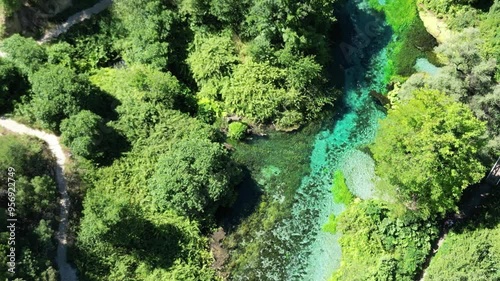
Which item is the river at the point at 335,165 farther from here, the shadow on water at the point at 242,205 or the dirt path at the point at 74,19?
the dirt path at the point at 74,19

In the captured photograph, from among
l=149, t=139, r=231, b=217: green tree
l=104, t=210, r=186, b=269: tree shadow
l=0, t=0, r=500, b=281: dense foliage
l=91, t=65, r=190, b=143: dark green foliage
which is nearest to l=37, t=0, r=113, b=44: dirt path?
l=0, t=0, r=500, b=281: dense foliage

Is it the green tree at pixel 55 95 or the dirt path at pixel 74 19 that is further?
the dirt path at pixel 74 19

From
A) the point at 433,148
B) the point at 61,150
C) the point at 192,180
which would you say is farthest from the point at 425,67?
the point at 61,150

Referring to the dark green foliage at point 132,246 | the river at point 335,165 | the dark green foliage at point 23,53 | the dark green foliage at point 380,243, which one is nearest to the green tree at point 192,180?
the dark green foliage at point 132,246

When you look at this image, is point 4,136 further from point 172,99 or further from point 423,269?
point 423,269

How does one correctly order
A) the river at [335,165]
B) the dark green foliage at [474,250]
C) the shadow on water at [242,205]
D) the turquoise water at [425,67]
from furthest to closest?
the turquoise water at [425,67]
the shadow on water at [242,205]
the river at [335,165]
the dark green foliage at [474,250]

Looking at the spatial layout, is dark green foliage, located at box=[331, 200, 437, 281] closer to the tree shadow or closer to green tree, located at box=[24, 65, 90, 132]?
the tree shadow

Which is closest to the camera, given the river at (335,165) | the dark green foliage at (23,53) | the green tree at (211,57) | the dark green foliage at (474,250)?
the dark green foliage at (474,250)
